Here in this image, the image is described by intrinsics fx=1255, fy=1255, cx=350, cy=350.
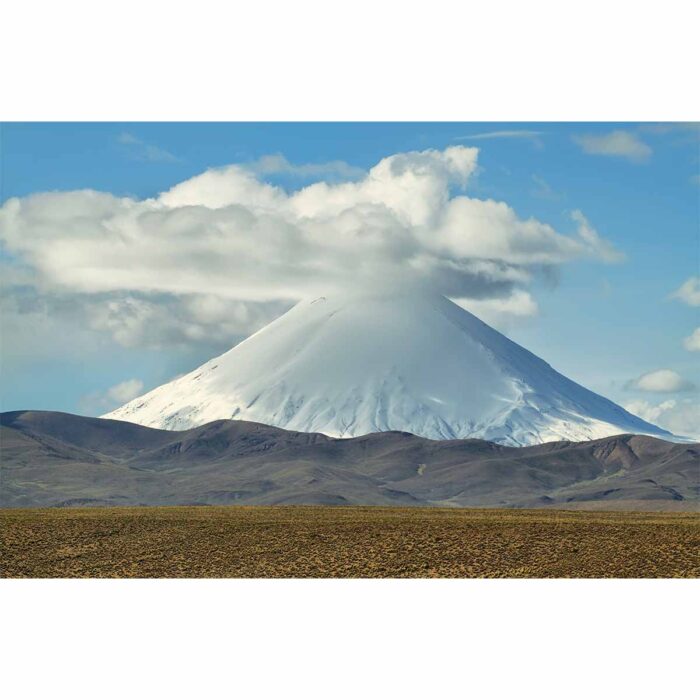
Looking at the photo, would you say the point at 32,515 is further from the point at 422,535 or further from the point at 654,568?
the point at 654,568

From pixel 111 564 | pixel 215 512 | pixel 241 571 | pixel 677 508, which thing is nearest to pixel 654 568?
pixel 241 571

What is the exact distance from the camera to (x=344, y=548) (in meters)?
58.9

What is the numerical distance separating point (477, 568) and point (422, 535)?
30.6 feet

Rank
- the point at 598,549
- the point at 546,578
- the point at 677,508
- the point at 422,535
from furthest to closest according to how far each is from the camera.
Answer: the point at 677,508 → the point at 422,535 → the point at 598,549 → the point at 546,578

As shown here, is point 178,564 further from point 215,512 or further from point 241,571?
point 215,512

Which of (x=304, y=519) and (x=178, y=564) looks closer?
(x=178, y=564)

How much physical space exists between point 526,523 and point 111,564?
25363 millimetres

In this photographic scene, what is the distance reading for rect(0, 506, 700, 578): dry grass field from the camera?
5316 cm

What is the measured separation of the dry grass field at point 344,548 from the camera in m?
53.2

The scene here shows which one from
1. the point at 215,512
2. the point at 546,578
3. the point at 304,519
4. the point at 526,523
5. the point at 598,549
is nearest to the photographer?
the point at 546,578

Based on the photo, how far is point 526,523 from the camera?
69812 mm

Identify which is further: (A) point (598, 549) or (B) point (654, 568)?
(A) point (598, 549)

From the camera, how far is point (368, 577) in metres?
51.7

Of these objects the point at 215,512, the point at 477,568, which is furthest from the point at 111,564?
the point at 215,512
